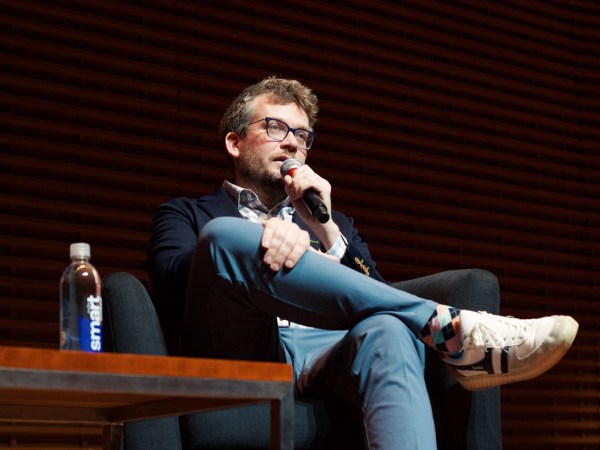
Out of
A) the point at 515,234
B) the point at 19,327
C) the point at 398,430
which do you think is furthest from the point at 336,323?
the point at 515,234

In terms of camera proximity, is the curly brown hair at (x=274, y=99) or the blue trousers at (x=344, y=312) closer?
the blue trousers at (x=344, y=312)

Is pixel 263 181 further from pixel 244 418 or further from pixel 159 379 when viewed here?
pixel 159 379

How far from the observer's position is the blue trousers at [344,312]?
199 cm

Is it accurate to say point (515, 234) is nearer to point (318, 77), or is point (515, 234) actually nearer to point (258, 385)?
point (318, 77)

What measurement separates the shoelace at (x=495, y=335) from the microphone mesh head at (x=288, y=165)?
0.86 metres

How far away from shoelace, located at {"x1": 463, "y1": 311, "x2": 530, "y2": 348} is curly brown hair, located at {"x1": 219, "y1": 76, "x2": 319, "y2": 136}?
4.05 feet

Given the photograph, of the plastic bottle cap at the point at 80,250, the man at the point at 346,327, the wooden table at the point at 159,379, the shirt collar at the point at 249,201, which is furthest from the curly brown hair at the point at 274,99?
the wooden table at the point at 159,379

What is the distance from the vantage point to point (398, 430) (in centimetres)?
195

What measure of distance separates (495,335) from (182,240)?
0.93m

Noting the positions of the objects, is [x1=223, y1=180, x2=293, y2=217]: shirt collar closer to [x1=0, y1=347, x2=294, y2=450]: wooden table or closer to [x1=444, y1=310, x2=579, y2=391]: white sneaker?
[x1=444, y1=310, x2=579, y2=391]: white sneaker

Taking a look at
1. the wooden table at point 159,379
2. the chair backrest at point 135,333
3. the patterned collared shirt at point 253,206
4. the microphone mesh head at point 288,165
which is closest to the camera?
the wooden table at point 159,379

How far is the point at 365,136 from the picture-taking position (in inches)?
181

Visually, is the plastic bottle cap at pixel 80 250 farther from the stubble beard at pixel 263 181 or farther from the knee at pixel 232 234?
the stubble beard at pixel 263 181

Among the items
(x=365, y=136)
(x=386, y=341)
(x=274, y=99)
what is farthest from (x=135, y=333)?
(x=365, y=136)
